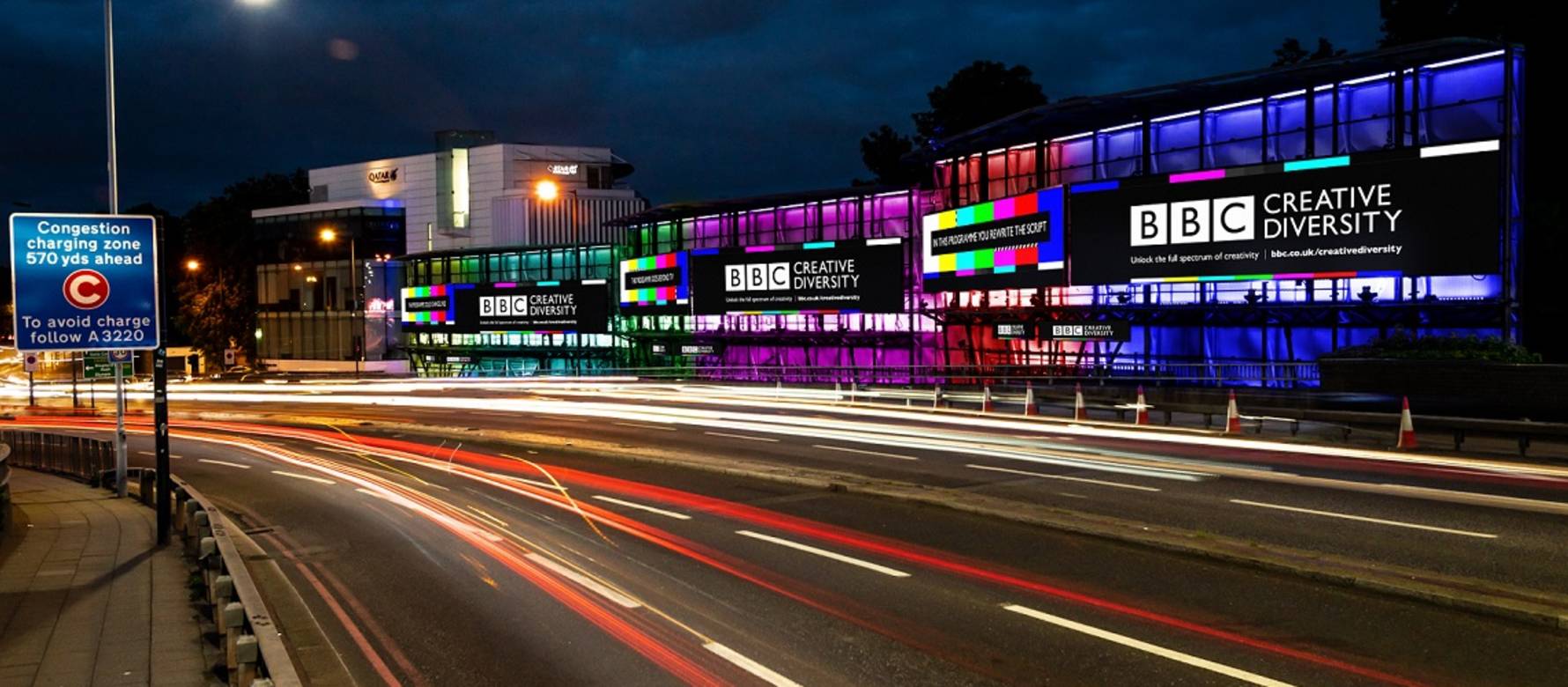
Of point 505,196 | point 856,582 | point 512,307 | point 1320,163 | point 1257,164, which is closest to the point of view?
point 856,582

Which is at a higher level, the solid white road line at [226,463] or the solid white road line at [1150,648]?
the solid white road line at [1150,648]

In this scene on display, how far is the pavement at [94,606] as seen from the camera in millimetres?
9445

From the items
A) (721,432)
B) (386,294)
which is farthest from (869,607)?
(386,294)

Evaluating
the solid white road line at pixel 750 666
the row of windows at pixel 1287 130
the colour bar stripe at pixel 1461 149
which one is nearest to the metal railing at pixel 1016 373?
the colour bar stripe at pixel 1461 149

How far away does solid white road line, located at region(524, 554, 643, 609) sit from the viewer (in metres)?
11.4

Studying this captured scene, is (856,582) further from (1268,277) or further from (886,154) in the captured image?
(886,154)

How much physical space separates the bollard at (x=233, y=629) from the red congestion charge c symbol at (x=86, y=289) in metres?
7.72

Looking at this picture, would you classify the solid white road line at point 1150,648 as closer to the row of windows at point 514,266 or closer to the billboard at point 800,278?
the billboard at point 800,278

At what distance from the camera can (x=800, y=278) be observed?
51.9 meters

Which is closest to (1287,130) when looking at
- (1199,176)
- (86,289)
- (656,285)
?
(1199,176)

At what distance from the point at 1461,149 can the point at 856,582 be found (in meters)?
24.0

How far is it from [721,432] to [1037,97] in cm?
5344

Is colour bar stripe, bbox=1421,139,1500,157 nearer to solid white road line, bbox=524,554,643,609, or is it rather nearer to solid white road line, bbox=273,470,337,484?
solid white road line, bbox=524,554,643,609

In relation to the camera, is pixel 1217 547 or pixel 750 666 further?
pixel 1217 547
